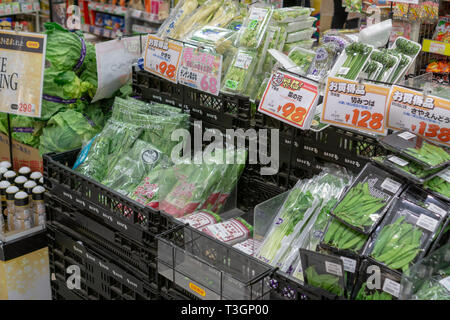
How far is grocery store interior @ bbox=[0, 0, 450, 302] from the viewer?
1.57 m

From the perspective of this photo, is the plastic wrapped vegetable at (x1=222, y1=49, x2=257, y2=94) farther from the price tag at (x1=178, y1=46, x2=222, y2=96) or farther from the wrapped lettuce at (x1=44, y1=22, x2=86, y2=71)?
the wrapped lettuce at (x1=44, y1=22, x2=86, y2=71)

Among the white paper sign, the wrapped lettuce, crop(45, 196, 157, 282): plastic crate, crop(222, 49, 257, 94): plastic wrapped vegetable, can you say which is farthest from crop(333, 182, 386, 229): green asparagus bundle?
the wrapped lettuce

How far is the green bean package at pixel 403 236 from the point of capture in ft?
4.86

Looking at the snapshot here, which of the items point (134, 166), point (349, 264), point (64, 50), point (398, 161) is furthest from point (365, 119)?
point (64, 50)

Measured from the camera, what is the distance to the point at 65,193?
230 centimetres

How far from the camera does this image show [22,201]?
98.0 inches

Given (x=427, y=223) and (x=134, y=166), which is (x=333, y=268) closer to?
(x=427, y=223)

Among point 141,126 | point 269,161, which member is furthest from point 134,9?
point 269,161

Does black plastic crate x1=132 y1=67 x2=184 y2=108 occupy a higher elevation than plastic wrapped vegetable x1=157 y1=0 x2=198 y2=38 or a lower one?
lower

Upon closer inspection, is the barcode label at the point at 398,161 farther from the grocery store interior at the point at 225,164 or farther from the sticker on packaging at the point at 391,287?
the sticker on packaging at the point at 391,287

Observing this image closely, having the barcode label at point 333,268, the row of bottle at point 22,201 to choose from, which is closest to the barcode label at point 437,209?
the barcode label at point 333,268

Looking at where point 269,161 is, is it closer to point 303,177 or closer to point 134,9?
point 303,177

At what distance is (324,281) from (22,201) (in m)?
1.60

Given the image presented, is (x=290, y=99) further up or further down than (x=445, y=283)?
further up
